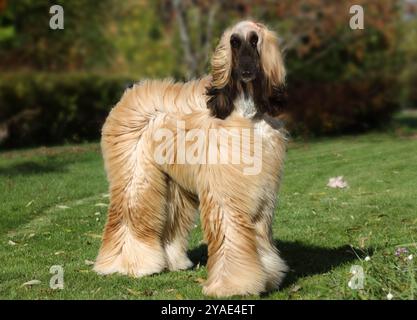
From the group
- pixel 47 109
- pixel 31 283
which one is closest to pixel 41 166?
pixel 47 109

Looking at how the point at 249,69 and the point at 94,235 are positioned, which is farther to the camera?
the point at 94,235

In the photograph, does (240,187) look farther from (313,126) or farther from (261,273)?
(313,126)

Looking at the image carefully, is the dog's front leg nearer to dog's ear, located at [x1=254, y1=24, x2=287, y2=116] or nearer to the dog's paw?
the dog's paw

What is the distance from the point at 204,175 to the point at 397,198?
13.2 ft

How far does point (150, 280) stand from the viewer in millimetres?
4984

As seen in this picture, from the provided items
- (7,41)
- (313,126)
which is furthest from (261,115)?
(7,41)

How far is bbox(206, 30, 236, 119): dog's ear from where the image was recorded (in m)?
4.21

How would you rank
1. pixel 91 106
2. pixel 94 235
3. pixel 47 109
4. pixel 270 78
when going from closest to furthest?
pixel 270 78 → pixel 94 235 → pixel 47 109 → pixel 91 106

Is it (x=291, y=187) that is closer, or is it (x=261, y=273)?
(x=261, y=273)

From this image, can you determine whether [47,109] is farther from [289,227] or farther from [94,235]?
[289,227]

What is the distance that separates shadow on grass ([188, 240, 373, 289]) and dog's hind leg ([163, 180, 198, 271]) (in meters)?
0.31

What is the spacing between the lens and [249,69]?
4102 millimetres

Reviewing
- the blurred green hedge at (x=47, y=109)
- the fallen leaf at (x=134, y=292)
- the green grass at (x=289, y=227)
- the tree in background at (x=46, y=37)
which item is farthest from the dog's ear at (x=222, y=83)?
the tree in background at (x=46, y=37)

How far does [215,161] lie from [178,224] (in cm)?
101
